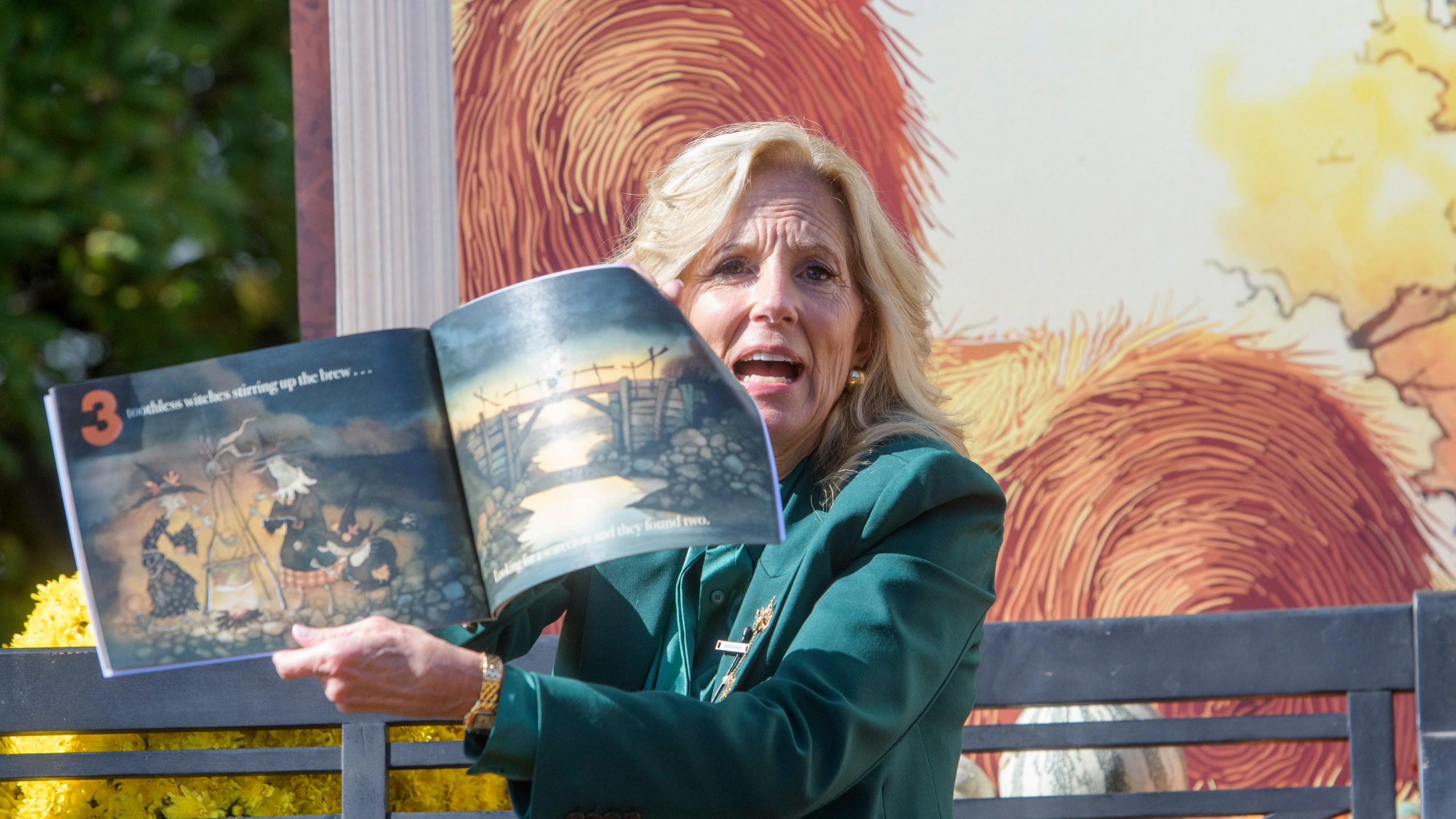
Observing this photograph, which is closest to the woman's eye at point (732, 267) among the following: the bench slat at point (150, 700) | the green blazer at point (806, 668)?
the green blazer at point (806, 668)

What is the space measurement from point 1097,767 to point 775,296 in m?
1.42

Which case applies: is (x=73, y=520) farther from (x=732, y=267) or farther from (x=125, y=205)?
(x=125, y=205)

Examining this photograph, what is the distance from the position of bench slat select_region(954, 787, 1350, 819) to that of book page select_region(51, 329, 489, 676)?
1.26 meters

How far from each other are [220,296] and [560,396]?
5238 millimetres

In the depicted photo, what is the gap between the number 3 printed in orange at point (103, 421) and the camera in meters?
1.34

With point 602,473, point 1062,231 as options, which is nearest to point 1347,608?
point 1062,231

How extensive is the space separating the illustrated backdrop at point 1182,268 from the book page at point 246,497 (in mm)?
1834

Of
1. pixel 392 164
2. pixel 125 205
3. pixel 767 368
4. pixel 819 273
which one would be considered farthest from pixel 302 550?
pixel 125 205

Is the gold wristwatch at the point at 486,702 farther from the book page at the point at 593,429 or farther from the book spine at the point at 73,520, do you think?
the book spine at the point at 73,520

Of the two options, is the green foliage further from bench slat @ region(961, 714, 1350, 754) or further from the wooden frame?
bench slat @ region(961, 714, 1350, 754)

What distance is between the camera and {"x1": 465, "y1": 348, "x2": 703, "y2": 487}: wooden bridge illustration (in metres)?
1.30

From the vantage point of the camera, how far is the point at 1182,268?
2871mm

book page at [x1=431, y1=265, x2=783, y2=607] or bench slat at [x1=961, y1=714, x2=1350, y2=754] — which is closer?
book page at [x1=431, y1=265, x2=783, y2=607]

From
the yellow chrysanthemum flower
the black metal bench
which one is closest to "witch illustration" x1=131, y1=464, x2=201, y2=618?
the black metal bench
